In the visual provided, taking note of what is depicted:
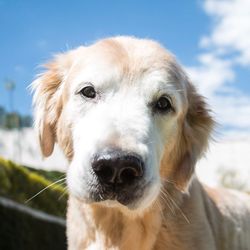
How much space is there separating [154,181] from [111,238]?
1.00 metres

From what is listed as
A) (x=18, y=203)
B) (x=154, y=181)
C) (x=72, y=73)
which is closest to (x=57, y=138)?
(x=72, y=73)

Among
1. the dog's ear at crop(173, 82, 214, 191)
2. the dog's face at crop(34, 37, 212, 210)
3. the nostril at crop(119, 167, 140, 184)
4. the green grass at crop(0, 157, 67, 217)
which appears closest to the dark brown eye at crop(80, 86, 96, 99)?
the dog's face at crop(34, 37, 212, 210)

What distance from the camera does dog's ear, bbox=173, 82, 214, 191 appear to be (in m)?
5.24

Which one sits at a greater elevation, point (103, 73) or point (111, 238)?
point (103, 73)

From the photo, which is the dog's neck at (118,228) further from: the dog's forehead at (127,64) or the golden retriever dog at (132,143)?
the dog's forehead at (127,64)

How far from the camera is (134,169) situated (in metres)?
4.07

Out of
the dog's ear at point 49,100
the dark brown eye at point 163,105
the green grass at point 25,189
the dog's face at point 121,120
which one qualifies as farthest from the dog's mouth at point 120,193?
the green grass at point 25,189

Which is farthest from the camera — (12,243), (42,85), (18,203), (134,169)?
(18,203)

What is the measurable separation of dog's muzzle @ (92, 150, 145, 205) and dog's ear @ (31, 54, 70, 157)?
53.6 inches

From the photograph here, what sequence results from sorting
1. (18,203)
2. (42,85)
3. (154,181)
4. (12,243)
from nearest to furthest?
(154,181), (42,85), (12,243), (18,203)

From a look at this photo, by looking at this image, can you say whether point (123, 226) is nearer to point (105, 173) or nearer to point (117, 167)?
point (105, 173)

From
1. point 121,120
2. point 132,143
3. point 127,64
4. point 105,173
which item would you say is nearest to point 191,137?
point 127,64

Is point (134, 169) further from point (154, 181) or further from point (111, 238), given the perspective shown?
point (111, 238)

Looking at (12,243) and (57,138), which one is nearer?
(57,138)
